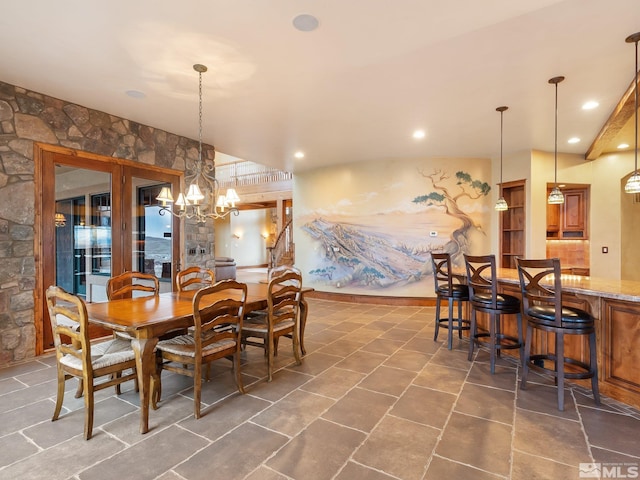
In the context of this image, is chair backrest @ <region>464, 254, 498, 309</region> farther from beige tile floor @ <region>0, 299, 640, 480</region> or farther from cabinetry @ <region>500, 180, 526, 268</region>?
cabinetry @ <region>500, 180, 526, 268</region>

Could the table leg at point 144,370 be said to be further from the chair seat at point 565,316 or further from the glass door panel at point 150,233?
the chair seat at point 565,316

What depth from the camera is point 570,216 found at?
6199 mm

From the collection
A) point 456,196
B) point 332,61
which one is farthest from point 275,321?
point 456,196

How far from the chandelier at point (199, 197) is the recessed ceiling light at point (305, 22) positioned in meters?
1.10

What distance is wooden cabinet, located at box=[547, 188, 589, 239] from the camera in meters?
6.07

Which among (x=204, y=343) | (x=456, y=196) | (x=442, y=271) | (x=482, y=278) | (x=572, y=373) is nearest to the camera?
(x=204, y=343)

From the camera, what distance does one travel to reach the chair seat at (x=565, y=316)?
2495mm

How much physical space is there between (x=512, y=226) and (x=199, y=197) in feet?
19.3

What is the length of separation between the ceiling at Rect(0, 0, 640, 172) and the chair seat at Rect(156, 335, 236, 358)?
2461 millimetres

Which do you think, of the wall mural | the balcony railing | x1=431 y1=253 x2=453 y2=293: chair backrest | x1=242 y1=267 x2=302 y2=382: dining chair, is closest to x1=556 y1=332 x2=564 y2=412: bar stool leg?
x1=431 y1=253 x2=453 y2=293: chair backrest

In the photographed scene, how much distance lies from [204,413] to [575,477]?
7.72 ft

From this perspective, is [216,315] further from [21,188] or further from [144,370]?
[21,188]

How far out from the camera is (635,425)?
90.0 inches


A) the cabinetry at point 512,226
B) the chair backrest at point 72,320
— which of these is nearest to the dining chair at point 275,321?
the chair backrest at point 72,320
